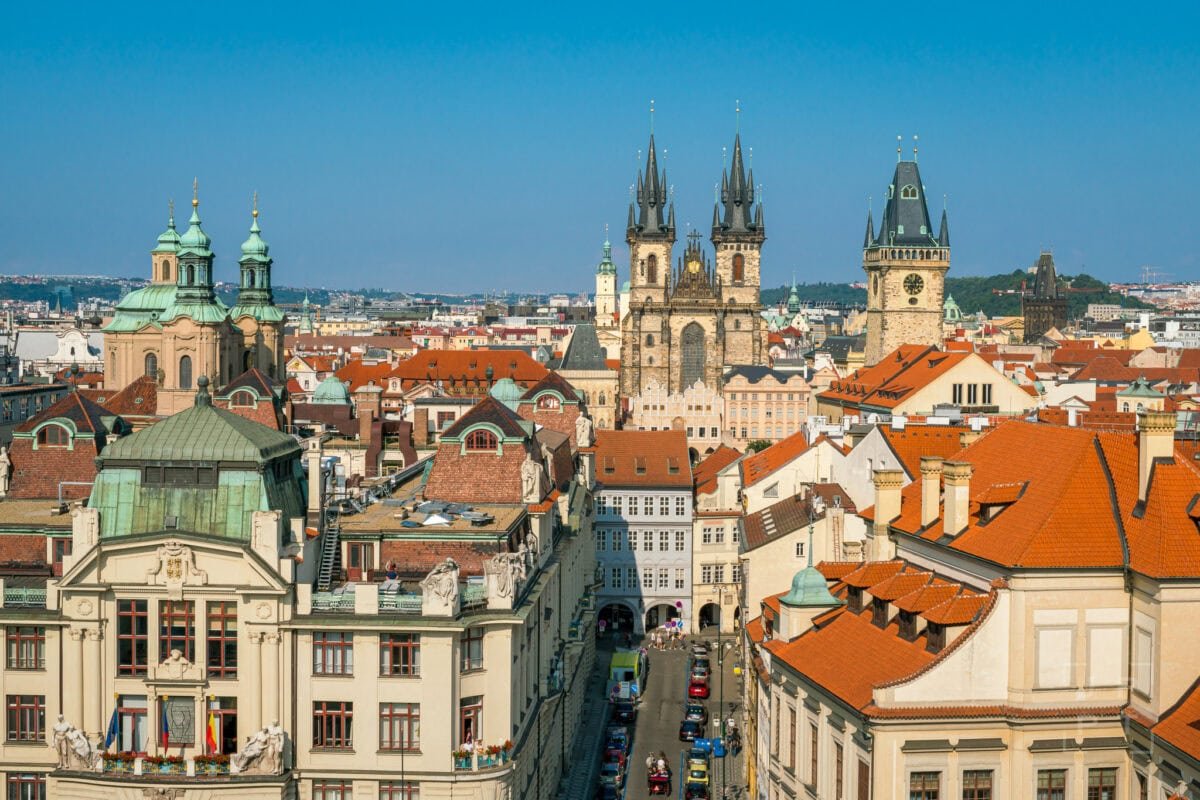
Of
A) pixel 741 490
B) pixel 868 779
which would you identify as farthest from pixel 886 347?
pixel 868 779

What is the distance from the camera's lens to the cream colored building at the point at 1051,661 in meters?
37.7

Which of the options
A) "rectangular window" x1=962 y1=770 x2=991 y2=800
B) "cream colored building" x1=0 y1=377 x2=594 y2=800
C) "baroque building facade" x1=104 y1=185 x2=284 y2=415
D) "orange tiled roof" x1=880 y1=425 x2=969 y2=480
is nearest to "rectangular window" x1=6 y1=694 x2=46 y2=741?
"cream colored building" x1=0 y1=377 x2=594 y2=800

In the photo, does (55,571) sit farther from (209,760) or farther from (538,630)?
(538,630)

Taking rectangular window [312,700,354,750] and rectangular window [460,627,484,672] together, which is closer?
rectangular window [312,700,354,750]

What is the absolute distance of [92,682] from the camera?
43.4 metres

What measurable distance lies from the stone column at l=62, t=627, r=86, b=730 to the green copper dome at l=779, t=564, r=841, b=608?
1917 cm

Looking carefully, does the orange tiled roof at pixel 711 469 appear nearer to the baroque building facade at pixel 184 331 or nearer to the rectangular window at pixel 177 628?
the baroque building facade at pixel 184 331

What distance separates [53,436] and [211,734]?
59.9ft

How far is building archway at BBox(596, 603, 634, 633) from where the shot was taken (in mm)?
95125

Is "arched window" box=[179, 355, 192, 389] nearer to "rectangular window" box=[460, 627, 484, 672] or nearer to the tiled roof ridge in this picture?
"rectangular window" box=[460, 627, 484, 672]

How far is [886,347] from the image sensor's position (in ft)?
643

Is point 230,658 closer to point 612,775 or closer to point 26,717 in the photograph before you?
point 26,717

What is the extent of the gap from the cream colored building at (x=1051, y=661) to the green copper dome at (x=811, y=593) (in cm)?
434

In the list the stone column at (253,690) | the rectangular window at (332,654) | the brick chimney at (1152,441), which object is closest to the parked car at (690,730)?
the rectangular window at (332,654)
